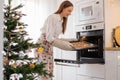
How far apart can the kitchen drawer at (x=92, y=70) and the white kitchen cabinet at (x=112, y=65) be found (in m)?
0.09

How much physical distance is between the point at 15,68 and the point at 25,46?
0.54 feet

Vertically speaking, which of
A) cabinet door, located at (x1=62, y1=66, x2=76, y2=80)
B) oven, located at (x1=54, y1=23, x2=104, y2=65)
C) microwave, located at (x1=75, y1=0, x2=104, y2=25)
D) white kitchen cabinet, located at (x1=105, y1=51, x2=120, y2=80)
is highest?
microwave, located at (x1=75, y1=0, x2=104, y2=25)

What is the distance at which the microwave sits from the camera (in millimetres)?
2986

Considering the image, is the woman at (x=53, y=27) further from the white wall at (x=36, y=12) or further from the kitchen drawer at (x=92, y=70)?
the white wall at (x=36, y=12)

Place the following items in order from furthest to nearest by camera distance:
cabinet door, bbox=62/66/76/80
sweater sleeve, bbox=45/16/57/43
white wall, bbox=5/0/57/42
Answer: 1. white wall, bbox=5/0/57/42
2. cabinet door, bbox=62/66/76/80
3. sweater sleeve, bbox=45/16/57/43

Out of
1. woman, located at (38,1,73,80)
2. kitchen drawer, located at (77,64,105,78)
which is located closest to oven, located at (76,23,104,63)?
kitchen drawer, located at (77,64,105,78)

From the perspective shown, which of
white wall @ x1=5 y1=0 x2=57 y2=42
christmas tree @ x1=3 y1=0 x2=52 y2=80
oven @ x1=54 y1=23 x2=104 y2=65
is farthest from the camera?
white wall @ x1=5 y1=0 x2=57 y2=42

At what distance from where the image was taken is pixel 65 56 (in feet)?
11.8

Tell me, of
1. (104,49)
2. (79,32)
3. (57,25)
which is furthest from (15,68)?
(79,32)

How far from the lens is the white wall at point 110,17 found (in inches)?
116

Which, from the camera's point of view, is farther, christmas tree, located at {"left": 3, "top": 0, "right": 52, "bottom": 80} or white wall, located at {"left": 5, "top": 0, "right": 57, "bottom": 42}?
white wall, located at {"left": 5, "top": 0, "right": 57, "bottom": 42}

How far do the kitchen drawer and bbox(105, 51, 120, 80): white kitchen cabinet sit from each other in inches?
3.5

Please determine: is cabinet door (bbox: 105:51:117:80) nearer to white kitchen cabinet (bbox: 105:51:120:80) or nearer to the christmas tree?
white kitchen cabinet (bbox: 105:51:120:80)

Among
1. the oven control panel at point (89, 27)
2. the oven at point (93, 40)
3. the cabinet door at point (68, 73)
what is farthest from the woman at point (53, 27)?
the cabinet door at point (68, 73)
